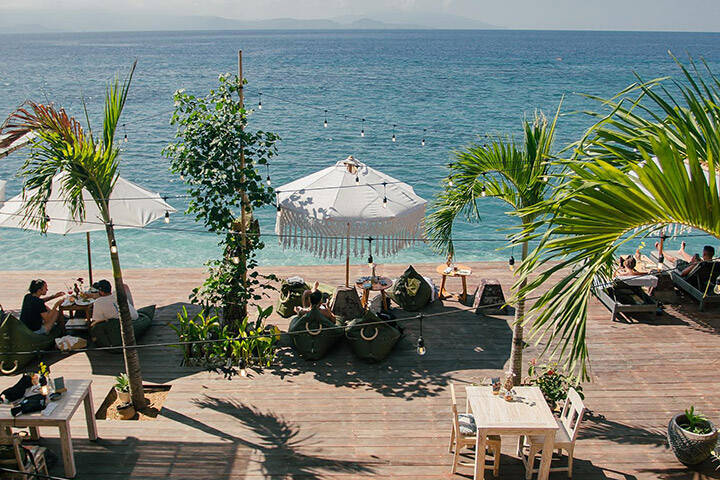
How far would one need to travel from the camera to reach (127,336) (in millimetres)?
8047

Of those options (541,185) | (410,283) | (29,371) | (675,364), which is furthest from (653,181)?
(29,371)

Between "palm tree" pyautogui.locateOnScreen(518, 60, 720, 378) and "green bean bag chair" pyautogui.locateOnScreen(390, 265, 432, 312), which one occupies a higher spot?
"palm tree" pyautogui.locateOnScreen(518, 60, 720, 378)

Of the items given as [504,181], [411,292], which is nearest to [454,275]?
[411,292]

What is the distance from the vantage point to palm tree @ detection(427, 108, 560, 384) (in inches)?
309

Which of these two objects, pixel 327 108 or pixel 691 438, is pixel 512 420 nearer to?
pixel 691 438

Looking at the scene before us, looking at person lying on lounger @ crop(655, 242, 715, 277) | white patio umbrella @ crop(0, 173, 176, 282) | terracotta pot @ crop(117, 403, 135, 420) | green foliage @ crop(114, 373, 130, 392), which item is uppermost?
white patio umbrella @ crop(0, 173, 176, 282)

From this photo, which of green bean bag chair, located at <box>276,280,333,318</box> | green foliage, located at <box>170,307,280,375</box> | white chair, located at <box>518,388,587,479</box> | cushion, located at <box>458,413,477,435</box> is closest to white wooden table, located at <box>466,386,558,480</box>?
white chair, located at <box>518,388,587,479</box>

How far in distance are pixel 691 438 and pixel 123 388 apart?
7.23m

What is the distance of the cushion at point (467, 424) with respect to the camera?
7.14 m

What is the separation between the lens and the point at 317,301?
982 cm

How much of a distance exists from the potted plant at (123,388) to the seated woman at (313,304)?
2.92m

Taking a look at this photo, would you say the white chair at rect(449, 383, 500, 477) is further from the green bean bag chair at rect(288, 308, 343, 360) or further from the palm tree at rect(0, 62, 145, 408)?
the palm tree at rect(0, 62, 145, 408)

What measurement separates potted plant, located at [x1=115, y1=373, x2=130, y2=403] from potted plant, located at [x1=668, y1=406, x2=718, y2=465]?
22.7 ft

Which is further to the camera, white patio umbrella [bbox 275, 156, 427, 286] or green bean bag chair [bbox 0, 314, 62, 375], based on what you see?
white patio umbrella [bbox 275, 156, 427, 286]
